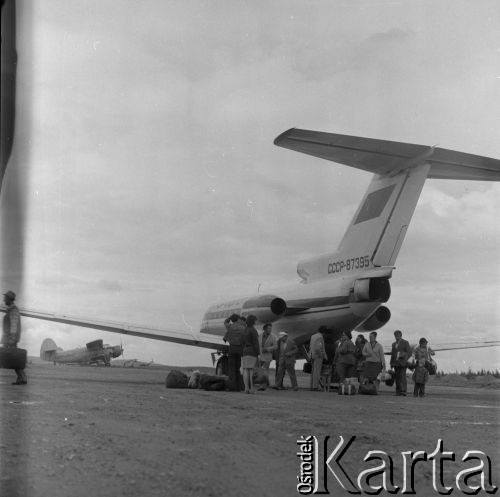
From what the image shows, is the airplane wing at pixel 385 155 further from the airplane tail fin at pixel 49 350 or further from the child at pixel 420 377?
the airplane tail fin at pixel 49 350

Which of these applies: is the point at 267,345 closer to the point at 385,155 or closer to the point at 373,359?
the point at 373,359

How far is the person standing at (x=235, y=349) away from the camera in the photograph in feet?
45.1

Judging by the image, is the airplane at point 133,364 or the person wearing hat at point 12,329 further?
the airplane at point 133,364

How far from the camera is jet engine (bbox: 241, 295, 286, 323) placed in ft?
60.1

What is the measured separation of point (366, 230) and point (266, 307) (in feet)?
11.4

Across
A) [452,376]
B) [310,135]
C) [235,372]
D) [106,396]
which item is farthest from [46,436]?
[452,376]

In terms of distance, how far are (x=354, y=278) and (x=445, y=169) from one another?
3.32 meters

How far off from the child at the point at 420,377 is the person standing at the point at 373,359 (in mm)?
809

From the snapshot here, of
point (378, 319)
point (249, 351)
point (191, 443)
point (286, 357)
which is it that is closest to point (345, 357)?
point (286, 357)

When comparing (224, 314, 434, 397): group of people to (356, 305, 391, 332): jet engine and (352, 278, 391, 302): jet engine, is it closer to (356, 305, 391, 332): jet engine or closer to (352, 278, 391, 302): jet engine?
(352, 278, 391, 302): jet engine

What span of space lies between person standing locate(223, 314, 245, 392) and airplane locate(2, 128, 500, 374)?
3.75m

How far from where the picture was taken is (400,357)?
16.0 metres

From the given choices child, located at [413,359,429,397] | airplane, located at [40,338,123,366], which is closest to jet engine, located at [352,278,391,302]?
child, located at [413,359,429,397]

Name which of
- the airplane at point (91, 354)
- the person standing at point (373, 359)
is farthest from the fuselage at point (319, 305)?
the airplane at point (91, 354)
